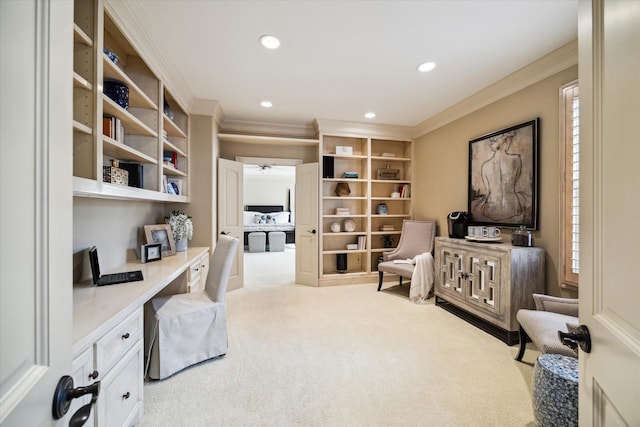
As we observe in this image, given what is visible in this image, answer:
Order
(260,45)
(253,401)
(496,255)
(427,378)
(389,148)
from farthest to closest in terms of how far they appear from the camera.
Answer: (389,148), (496,255), (260,45), (427,378), (253,401)

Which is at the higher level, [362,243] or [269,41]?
[269,41]

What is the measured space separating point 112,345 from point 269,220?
8.03m

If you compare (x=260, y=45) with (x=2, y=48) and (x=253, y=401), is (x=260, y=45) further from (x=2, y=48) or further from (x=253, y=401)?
(x=253, y=401)

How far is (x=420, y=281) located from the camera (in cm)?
354

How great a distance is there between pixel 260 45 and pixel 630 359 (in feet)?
9.04

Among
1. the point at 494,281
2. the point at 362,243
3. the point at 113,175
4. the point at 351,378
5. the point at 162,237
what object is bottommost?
the point at 351,378

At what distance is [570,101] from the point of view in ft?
7.59

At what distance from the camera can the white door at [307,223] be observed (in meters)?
4.31

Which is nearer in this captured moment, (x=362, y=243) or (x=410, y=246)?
(x=410, y=246)

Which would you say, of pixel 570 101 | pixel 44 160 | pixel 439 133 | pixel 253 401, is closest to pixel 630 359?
pixel 44 160

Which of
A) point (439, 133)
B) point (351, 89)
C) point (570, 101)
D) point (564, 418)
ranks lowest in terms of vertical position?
point (564, 418)

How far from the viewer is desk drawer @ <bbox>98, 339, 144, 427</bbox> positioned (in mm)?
1188

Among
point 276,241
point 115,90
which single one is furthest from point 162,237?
point 276,241

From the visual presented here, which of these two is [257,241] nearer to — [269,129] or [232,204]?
[232,204]
